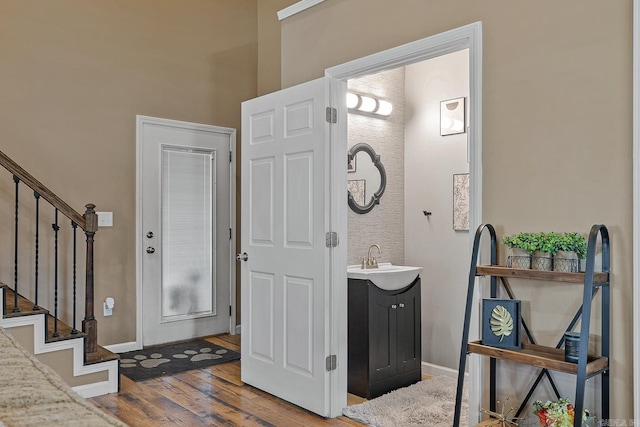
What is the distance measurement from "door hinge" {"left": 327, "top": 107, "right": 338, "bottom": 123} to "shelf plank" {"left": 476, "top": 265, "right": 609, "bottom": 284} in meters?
1.31

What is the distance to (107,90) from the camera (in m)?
4.41

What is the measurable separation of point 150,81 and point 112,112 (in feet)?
1.50

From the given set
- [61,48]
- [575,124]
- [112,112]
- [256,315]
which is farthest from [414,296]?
[61,48]

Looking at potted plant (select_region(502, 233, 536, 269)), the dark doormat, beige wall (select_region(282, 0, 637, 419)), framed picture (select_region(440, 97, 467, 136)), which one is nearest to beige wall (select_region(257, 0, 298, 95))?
framed picture (select_region(440, 97, 467, 136))

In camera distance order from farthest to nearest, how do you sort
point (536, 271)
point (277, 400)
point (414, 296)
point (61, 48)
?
point (61, 48)
point (414, 296)
point (277, 400)
point (536, 271)

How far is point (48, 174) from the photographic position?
4.10 metres

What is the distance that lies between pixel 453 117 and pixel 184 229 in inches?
102

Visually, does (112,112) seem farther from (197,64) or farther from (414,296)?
(414,296)

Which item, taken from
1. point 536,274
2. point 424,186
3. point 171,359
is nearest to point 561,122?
point 536,274

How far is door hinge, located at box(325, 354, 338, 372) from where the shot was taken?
315 cm

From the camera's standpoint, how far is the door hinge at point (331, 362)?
10.3 feet

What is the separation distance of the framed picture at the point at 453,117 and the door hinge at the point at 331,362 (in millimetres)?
2055

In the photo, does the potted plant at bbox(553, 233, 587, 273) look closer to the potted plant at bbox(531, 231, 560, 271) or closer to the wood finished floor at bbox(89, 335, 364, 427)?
the potted plant at bbox(531, 231, 560, 271)

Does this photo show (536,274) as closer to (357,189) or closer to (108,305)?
(357,189)
